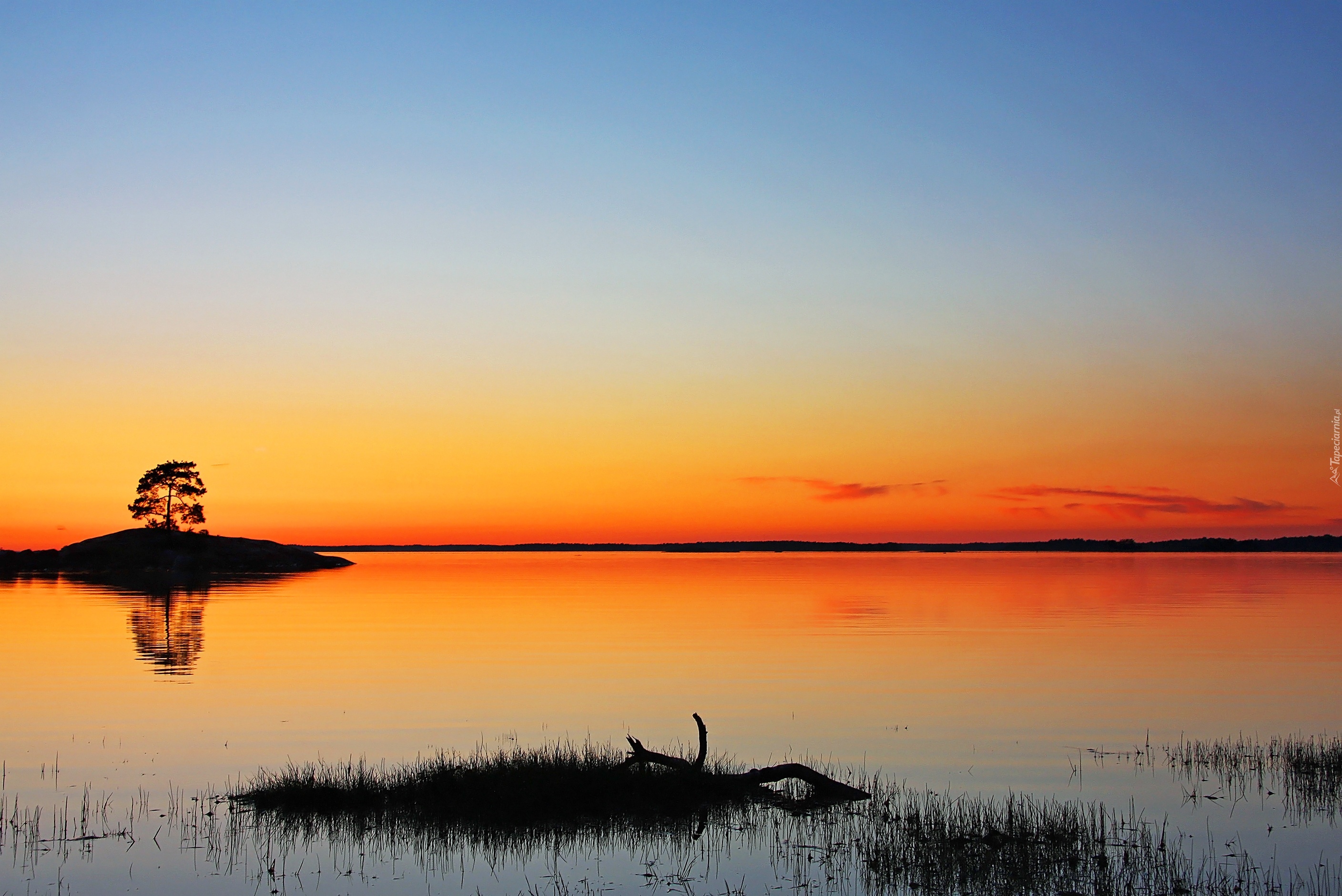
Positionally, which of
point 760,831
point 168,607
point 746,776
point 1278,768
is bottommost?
point 168,607

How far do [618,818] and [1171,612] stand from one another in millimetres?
56332

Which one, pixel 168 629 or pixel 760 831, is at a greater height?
pixel 760 831

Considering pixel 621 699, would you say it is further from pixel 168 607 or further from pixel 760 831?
pixel 168 607

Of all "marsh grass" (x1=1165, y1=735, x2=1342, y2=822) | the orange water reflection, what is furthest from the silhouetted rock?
"marsh grass" (x1=1165, y1=735, x2=1342, y2=822)

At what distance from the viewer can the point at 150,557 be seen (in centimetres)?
12044

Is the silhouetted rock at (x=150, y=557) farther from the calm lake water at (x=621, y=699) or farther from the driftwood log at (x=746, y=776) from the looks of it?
the driftwood log at (x=746, y=776)

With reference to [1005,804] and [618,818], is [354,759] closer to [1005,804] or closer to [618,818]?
[618,818]

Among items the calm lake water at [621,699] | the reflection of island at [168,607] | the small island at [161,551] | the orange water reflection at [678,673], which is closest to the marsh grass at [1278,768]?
the calm lake water at [621,699]

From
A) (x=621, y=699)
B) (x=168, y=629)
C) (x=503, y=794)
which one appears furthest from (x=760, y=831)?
(x=168, y=629)

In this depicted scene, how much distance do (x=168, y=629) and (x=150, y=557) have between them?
247 feet

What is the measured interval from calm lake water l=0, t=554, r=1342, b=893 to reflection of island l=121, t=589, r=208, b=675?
365 millimetres

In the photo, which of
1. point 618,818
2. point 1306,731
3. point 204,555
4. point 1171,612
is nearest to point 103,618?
point 618,818

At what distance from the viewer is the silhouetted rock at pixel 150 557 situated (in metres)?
120

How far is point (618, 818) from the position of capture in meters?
16.7
